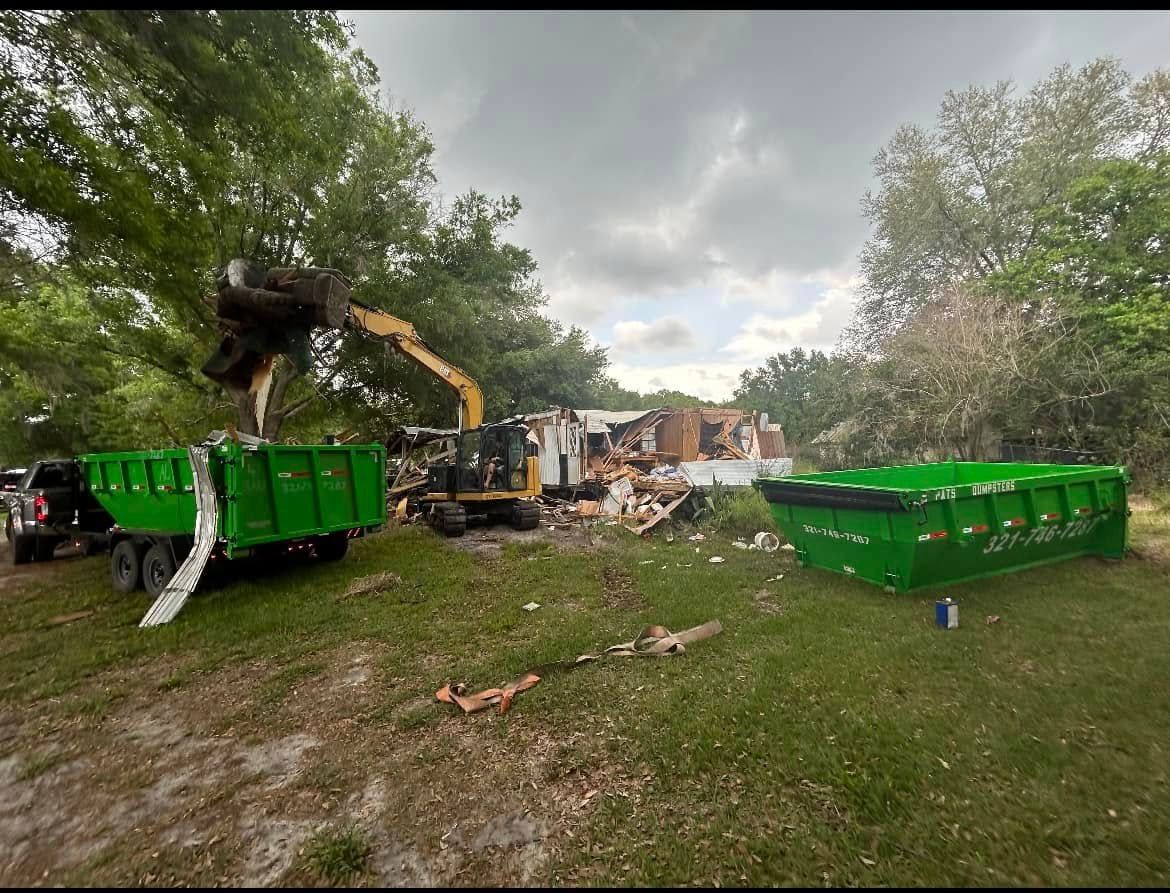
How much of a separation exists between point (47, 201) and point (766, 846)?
912cm

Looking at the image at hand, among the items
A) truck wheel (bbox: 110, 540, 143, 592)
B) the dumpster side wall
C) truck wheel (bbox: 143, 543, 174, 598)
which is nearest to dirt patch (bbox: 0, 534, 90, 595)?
truck wheel (bbox: 110, 540, 143, 592)

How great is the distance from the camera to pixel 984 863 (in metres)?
1.94

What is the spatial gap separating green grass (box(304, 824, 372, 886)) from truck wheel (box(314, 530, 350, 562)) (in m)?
5.65

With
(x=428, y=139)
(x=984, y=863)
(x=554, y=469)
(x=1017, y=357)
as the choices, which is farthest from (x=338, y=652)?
(x=1017, y=357)

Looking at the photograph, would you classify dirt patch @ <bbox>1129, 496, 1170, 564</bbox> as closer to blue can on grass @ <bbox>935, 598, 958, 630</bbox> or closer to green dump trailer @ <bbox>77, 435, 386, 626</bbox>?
blue can on grass @ <bbox>935, 598, 958, 630</bbox>

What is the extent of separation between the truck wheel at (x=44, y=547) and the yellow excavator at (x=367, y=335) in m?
6.03

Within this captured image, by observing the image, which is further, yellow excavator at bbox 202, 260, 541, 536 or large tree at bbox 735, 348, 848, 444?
large tree at bbox 735, 348, 848, 444

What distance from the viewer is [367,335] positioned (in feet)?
28.1

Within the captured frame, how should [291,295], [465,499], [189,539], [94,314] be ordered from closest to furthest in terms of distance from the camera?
1. [291,295]
2. [189,539]
3. [465,499]
4. [94,314]

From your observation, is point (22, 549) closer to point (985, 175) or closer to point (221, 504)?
point (221, 504)

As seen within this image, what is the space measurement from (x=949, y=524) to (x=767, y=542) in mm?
3218

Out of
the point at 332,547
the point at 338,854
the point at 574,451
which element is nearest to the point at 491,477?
the point at 332,547

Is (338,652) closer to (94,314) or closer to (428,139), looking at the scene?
(94,314)

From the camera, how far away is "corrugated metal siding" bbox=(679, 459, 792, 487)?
35.6ft
